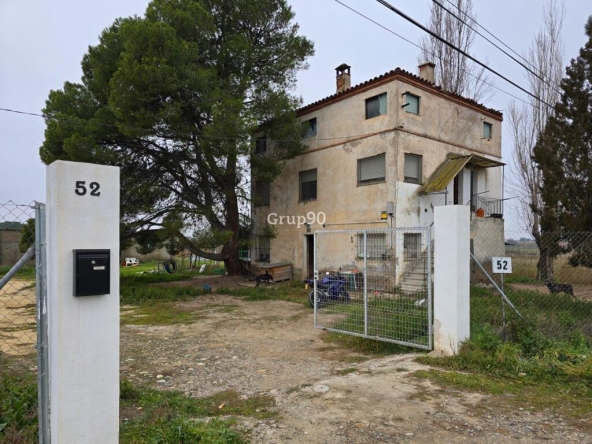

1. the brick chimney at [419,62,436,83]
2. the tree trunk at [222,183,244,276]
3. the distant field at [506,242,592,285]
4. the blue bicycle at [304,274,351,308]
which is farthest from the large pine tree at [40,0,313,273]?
the distant field at [506,242,592,285]

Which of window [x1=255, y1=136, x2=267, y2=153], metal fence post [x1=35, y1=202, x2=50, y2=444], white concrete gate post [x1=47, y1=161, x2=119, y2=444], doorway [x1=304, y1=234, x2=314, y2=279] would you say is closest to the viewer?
white concrete gate post [x1=47, y1=161, x2=119, y2=444]

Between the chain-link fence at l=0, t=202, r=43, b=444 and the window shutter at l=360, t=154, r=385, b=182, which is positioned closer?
the chain-link fence at l=0, t=202, r=43, b=444

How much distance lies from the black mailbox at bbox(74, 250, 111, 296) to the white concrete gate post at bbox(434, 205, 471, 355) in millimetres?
4277

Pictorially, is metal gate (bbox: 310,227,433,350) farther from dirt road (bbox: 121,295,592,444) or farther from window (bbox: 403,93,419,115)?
window (bbox: 403,93,419,115)

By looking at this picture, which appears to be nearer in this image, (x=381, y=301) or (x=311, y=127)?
(x=381, y=301)

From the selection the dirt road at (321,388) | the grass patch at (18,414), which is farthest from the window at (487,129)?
the grass patch at (18,414)

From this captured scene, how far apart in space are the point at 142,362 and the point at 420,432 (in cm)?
415

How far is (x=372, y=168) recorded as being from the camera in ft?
47.3

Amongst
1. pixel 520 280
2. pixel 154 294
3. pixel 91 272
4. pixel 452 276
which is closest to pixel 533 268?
pixel 520 280

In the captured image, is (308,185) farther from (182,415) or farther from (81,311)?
(81,311)

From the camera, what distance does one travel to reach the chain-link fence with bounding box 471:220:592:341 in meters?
6.38

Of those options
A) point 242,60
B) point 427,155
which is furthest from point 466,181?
point 242,60

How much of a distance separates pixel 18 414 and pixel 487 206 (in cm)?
1742

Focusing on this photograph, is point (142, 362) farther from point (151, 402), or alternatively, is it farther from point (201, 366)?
point (151, 402)
